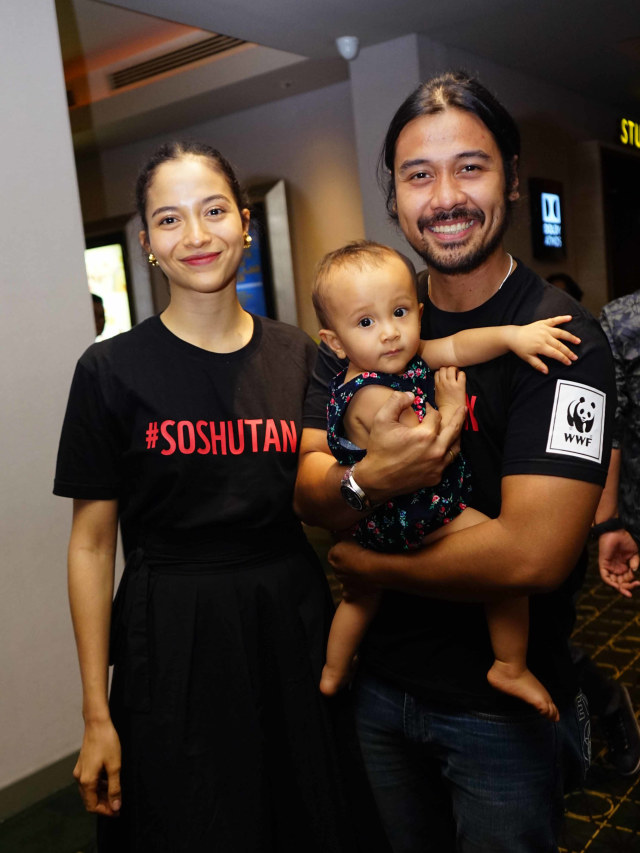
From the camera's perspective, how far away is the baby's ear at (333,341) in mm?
1536

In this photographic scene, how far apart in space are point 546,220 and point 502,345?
622 centimetres

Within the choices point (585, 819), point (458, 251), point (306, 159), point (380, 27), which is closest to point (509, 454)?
point (458, 251)

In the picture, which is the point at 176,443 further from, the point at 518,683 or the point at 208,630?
the point at 518,683

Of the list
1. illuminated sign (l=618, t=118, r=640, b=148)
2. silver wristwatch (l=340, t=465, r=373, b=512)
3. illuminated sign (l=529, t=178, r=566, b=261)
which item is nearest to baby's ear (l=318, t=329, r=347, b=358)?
silver wristwatch (l=340, t=465, r=373, b=512)

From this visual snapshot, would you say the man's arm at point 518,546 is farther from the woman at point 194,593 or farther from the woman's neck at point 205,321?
the woman's neck at point 205,321

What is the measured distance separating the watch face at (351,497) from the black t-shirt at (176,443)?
210 mm

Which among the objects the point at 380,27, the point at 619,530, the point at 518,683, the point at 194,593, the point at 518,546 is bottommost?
the point at 619,530

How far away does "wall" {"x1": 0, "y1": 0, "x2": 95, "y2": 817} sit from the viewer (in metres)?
2.86

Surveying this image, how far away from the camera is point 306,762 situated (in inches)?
60.1

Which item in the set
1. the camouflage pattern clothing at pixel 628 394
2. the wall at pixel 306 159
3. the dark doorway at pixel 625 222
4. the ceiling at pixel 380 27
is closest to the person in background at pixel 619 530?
the camouflage pattern clothing at pixel 628 394

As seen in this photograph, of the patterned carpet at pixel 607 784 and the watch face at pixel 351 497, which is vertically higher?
the watch face at pixel 351 497

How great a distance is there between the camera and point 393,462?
132 centimetres

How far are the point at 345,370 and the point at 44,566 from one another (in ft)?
6.16

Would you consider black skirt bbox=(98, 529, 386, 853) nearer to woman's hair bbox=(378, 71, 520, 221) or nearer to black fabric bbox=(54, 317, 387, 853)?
black fabric bbox=(54, 317, 387, 853)
